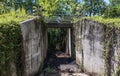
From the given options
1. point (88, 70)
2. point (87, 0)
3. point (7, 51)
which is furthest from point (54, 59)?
point (87, 0)

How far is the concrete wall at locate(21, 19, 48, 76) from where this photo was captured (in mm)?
12773

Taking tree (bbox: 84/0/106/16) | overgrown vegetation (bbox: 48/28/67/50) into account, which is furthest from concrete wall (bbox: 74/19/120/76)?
tree (bbox: 84/0/106/16)

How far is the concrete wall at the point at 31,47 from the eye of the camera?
503 inches

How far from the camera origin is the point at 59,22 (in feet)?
68.2

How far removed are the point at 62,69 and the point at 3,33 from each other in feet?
21.5

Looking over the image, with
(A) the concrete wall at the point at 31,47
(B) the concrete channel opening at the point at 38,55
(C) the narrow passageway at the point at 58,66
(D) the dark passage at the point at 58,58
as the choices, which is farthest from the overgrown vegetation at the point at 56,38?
(A) the concrete wall at the point at 31,47

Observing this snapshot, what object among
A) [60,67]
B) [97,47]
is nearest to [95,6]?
[60,67]

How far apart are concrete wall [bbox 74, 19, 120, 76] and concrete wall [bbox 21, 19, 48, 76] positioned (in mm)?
2755

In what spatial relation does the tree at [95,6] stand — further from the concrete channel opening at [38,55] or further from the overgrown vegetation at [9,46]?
the overgrown vegetation at [9,46]

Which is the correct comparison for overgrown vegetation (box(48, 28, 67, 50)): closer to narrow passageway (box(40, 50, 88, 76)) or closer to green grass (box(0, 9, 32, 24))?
narrow passageway (box(40, 50, 88, 76))

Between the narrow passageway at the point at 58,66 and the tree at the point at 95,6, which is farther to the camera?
the tree at the point at 95,6

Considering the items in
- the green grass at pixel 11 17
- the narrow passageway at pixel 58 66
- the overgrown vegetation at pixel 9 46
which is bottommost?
the narrow passageway at pixel 58 66

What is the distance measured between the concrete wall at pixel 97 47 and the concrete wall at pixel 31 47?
2755mm

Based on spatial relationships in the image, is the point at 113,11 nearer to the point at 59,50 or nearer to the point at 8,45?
the point at 59,50
